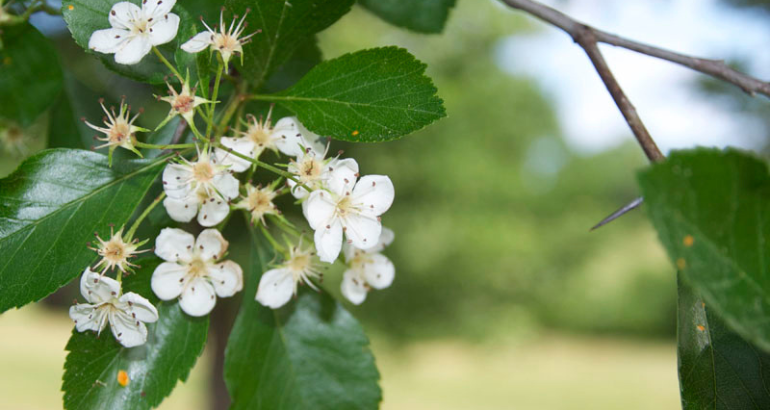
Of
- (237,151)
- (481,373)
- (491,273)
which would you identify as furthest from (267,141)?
(481,373)

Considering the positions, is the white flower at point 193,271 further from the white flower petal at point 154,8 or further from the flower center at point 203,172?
the white flower petal at point 154,8

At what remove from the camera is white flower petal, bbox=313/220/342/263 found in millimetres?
749

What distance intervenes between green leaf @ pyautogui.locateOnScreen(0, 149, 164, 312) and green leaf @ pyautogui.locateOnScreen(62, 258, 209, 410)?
80 mm

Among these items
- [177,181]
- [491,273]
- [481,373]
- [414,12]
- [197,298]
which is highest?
[491,273]

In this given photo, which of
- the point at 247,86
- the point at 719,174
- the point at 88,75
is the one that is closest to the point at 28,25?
the point at 247,86

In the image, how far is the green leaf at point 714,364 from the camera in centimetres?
79

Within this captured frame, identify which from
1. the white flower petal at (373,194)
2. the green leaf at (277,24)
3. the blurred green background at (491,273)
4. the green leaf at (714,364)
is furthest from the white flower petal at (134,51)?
the blurred green background at (491,273)

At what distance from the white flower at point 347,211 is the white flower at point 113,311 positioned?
22 cm

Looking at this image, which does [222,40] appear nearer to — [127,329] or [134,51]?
[134,51]

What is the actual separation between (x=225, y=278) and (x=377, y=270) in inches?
10.7

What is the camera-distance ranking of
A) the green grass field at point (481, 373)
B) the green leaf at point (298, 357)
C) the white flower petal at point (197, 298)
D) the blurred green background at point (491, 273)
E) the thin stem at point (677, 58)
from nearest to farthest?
1. the thin stem at point (677, 58)
2. the white flower petal at point (197, 298)
3. the green leaf at point (298, 357)
4. the blurred green background at point (491, 273)
5. the green grass field at point (481, 373)

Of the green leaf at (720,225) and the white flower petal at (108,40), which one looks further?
the white flower petal at (108,40)

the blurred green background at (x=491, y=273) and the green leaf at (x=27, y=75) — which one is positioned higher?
the blurred green background at (x=491, y=273)

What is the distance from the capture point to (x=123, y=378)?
809 millimetres
